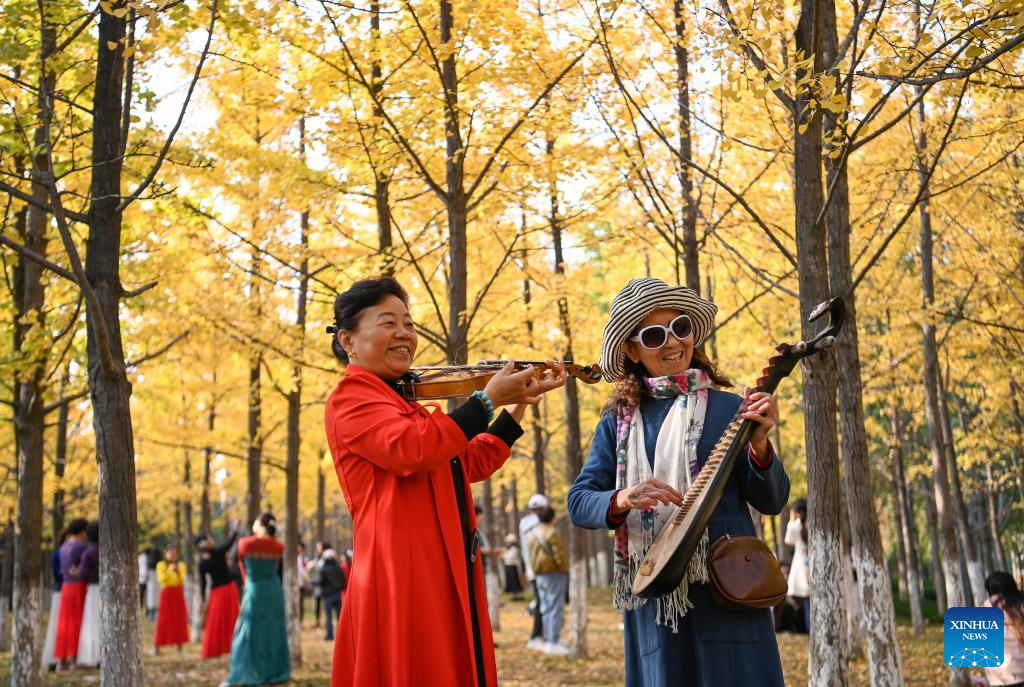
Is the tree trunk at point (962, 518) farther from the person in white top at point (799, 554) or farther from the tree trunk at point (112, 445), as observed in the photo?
the tree trunk at point (112, 445)

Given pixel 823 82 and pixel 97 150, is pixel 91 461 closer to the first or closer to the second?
pixel 97 150

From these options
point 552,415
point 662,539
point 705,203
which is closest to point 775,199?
point 705,203

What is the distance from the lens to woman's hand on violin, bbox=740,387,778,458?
119 inches

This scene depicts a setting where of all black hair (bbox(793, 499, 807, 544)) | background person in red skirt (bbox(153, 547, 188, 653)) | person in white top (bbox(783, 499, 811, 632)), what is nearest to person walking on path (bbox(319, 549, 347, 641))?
background person in red skirt (bbox(153, 547, 188, 653))

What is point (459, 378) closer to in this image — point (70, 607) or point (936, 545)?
point (70, 607)

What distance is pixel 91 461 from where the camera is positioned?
74.8 feet

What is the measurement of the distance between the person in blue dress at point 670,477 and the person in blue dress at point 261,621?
848cm

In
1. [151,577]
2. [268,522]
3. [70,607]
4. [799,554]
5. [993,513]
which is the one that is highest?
[268,522]

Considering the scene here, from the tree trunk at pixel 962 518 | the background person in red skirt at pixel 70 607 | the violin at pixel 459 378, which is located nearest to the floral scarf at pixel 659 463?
the violin at pixel 459 378

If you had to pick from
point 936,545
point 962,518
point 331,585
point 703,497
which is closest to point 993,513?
point 936,545

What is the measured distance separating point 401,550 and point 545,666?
983 centimetres

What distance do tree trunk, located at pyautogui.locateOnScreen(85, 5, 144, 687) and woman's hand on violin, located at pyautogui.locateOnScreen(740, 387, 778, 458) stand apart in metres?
4.01

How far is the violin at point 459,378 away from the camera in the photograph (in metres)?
3.27

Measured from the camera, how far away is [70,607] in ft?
45.2
